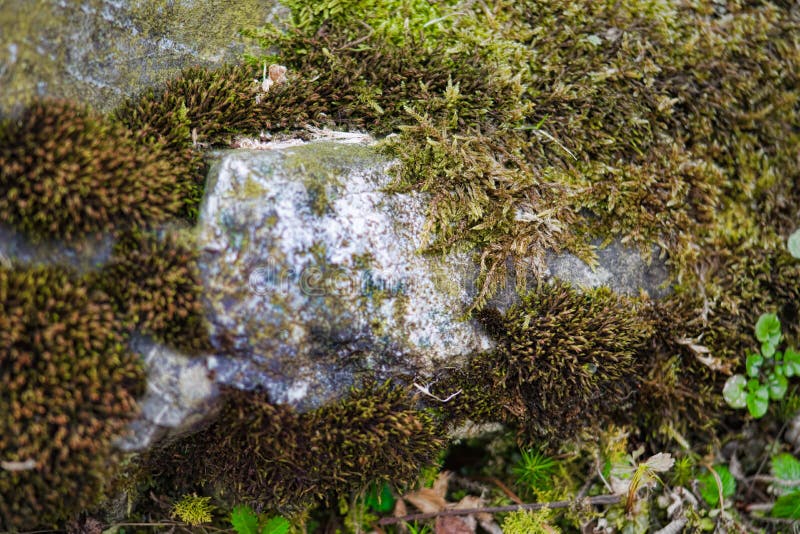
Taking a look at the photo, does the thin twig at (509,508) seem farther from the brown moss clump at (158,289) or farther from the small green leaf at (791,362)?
the brown moss clump at (158,289)

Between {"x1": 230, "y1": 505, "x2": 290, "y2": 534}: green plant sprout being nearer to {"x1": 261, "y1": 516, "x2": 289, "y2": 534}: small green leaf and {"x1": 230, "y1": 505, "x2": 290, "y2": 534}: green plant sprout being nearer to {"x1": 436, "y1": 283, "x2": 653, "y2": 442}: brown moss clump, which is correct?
{"x1": 261, "y1": 516, "x2": 289, "y2": 534}: small green leaf

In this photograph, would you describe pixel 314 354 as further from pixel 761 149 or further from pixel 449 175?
pixel 761 149

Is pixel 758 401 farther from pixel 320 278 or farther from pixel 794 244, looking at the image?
pixel 320 278

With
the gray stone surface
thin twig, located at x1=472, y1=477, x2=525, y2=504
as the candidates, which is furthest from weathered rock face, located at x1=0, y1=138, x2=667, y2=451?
thin twig, located at x1=472, y1=477, x2=525, y2=504

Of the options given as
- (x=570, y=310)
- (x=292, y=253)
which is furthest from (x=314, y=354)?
(x=570, y=310)

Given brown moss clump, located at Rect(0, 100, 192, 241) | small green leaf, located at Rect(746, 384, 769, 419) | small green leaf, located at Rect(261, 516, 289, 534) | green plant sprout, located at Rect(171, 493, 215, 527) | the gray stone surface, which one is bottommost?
green plant sprout, located at Rect(171, 493, 215, 527)

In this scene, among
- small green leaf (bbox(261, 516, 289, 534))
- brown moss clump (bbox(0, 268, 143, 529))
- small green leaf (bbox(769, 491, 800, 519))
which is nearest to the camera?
brown moss clump (bbox(0, 268, 143, 529))

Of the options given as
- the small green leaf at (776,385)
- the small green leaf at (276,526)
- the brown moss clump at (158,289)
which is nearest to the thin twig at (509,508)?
the small green leaf at (276,526)

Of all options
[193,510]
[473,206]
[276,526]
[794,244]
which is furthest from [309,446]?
[794,244]
